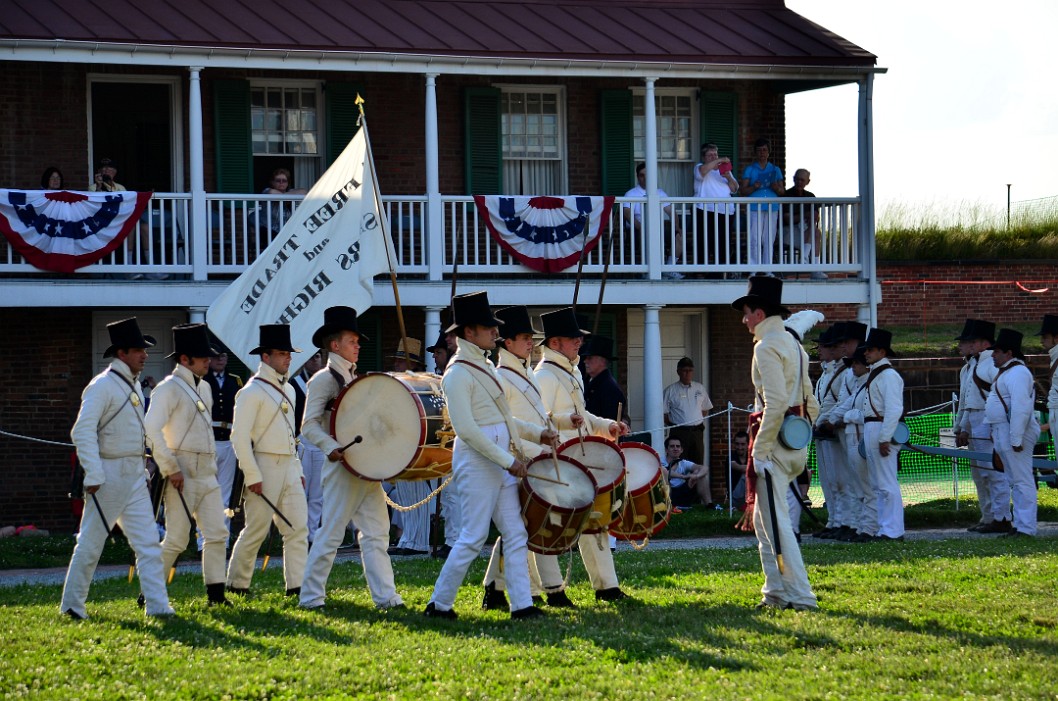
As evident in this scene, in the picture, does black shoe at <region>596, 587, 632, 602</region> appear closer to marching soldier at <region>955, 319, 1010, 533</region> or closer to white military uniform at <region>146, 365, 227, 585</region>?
white military uniform at <region>146, 365, 227, 585</region>

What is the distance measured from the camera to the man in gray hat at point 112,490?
998cm

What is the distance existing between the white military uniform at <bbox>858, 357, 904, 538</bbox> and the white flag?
5.08m

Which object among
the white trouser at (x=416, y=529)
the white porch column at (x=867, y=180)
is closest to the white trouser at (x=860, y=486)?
the white trouser at (x=416, y=529)

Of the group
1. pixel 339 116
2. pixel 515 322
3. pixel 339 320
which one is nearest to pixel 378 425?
pixel 339 320

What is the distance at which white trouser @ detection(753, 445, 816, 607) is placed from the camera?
966 cm

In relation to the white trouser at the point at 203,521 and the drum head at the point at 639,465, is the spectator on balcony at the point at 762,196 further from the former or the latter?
the white trouser at the point at 203,521

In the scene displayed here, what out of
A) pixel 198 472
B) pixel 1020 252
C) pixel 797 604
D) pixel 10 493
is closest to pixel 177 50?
pixel 10 493

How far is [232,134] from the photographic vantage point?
63.6 ft

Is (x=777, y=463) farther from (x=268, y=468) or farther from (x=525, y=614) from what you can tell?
(x=268, y=468)

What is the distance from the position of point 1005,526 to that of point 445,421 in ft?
23.5

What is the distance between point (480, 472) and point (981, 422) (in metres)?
7.77

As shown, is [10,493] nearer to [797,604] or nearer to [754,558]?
[754,558]

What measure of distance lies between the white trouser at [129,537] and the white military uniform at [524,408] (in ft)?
7.18

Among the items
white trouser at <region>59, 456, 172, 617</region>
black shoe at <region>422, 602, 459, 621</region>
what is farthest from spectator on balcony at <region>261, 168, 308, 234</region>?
black shoe at <region>422, 602, 459, 621</region>
